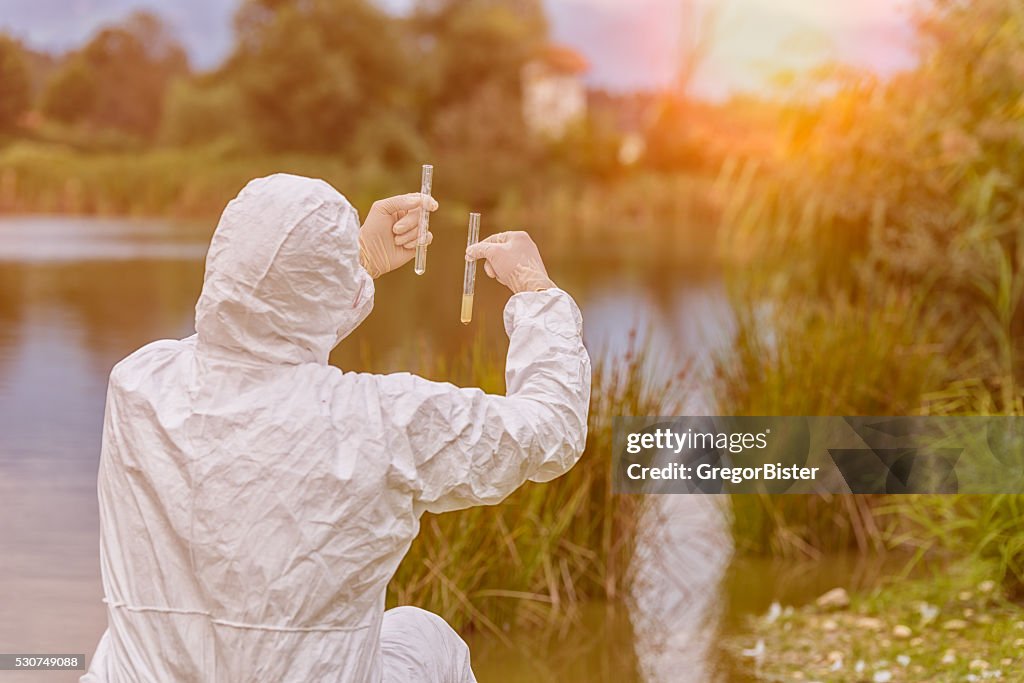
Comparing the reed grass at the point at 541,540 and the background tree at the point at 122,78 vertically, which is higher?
the background tree at the point at 122,78

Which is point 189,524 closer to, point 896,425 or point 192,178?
point 896,425

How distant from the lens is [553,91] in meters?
11.4

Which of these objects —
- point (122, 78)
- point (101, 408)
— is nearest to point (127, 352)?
point (101, 408)

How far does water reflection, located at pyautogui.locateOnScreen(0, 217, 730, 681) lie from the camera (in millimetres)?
3201

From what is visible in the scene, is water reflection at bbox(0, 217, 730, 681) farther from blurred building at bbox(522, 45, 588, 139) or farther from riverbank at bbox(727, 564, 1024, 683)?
blurred building at bbox(522, 45, 588, 139)

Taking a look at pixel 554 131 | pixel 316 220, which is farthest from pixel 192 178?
pixel 316 220

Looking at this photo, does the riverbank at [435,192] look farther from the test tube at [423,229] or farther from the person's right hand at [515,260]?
the person's right hand at [515,260]

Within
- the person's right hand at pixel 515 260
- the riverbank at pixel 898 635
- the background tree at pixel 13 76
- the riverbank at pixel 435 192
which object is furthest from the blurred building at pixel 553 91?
the person's right hand at pixel 515 260

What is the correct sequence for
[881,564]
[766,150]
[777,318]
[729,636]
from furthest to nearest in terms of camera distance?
[766,150] → [777,318] → [881,564] → [729,636]

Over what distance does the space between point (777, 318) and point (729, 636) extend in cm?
121

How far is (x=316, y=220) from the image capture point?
1.35 metres

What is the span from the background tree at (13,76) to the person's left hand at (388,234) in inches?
362

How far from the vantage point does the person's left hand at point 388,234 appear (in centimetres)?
171

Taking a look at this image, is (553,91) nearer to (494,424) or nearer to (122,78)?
(122,78)
